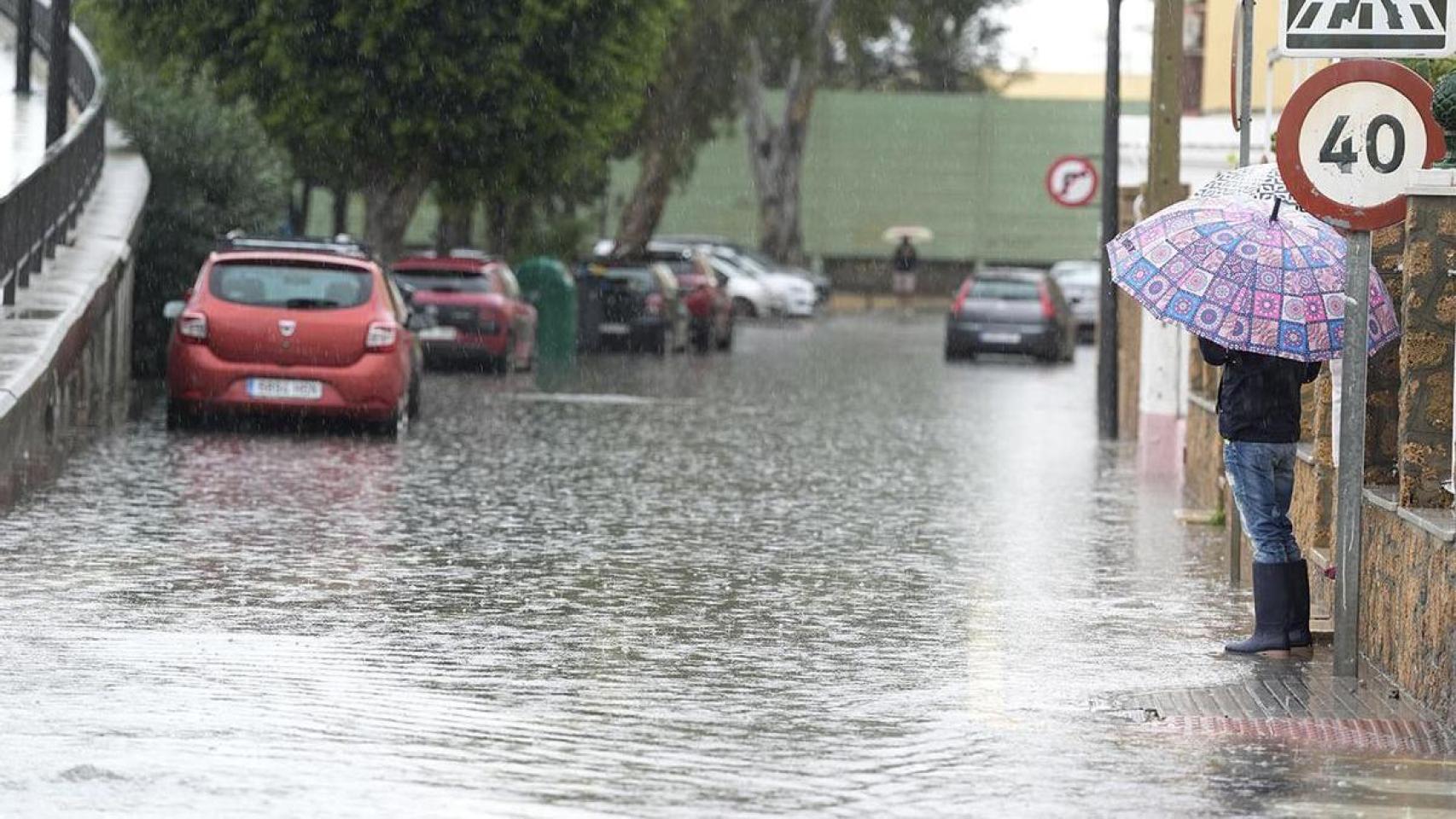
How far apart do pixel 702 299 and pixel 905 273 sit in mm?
24489

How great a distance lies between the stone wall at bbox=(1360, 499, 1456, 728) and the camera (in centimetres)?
944

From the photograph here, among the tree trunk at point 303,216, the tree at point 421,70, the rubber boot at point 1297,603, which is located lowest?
the rubber boot at point 1297,603

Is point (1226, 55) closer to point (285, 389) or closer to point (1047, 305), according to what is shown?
point (1047, 305)

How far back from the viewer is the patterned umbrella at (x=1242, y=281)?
1093cm

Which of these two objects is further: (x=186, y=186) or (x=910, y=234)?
(x=910, y=234)

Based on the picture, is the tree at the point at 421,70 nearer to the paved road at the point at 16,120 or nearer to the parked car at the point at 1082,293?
the paved road at the point at 16,120

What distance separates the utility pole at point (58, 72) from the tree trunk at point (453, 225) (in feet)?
40.1

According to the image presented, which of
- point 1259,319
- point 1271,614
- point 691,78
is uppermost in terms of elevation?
point 691,78

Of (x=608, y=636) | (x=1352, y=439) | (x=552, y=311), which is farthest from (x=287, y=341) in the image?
(x=552, y=311)

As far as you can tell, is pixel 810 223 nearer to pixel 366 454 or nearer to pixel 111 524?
pixel 366 454

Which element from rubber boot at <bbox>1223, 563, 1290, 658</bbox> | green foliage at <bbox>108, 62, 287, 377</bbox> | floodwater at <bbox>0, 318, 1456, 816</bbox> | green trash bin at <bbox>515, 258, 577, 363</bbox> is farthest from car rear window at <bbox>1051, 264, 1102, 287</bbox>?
rubber boot at <bbox>1223, 563, 1290, 658</bbox>

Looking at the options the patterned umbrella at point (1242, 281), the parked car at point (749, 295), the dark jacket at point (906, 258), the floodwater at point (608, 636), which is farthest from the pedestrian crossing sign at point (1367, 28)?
the dark jacket at point (906, 258)

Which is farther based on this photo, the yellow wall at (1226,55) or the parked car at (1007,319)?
the parked car at (1007,319)

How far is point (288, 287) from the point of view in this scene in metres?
22.0
